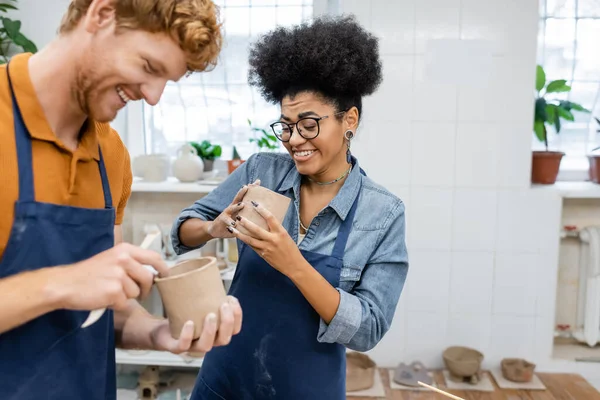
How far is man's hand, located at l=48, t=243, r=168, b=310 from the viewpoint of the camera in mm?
779

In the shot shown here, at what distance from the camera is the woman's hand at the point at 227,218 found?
1.34 meters

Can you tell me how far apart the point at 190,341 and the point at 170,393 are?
216 centimetres

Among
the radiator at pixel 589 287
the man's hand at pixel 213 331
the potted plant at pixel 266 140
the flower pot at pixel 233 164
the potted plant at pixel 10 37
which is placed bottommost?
the radiator at pixel 589 287

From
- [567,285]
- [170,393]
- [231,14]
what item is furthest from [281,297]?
[567,285]

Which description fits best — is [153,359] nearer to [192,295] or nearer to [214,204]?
[214,204]

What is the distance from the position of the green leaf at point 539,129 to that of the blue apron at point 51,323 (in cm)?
267

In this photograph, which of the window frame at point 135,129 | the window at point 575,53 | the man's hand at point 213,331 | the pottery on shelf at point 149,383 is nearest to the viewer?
the man's hand at point 213,331

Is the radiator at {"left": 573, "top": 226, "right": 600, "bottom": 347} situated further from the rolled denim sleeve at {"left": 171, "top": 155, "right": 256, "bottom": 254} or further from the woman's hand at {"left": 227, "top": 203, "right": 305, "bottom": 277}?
the woman's hand at {"left": 227, "top": 203, "right": 305, "bottom": 277}

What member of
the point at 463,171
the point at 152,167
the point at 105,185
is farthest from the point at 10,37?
the point at 463,171

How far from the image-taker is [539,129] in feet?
10.1

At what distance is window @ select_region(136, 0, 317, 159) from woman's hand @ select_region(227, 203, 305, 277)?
2.09 metres

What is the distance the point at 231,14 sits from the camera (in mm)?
3213

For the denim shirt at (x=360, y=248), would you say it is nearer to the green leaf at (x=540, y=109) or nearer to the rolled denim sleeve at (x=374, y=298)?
the rolled denim sleeve at (x=374, y=298)

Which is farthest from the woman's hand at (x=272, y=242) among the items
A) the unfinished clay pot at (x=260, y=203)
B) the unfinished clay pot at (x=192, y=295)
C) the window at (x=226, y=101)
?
the window at (x=226, y=101)
